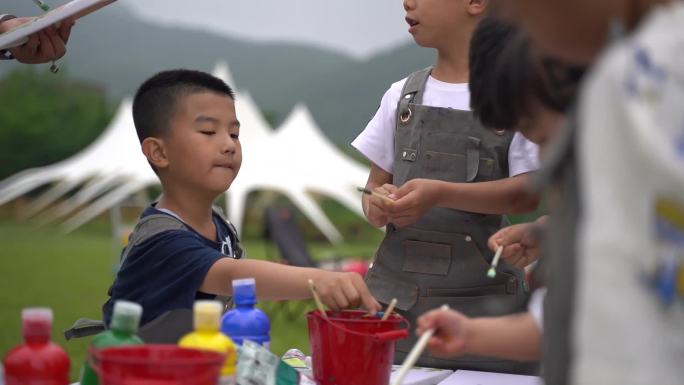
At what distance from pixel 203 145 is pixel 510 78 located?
2.71 feet

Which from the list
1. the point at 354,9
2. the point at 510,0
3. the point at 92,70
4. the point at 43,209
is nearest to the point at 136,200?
the point at 43,209

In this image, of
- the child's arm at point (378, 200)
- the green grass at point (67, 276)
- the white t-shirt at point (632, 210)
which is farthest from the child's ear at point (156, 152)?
the green grass at point (67, 276)

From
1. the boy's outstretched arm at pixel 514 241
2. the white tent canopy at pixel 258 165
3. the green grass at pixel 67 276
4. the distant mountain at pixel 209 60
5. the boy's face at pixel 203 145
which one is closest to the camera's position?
the boy's outstretched arm at pixel 514 241

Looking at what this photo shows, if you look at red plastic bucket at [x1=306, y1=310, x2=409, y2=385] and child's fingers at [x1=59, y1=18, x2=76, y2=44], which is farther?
child's fingers at [x1=59, y1=18, x2=76, y2=44]

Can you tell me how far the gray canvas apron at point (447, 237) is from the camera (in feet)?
6.22

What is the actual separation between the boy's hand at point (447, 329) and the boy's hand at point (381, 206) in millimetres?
558

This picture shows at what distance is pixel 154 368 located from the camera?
1.03m

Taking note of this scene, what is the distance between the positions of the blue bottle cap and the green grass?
352 centimetres

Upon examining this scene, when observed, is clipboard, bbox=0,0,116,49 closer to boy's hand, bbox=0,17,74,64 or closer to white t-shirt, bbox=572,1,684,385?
boy's hand, bbox=0,17,74,64

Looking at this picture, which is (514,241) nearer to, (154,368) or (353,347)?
(353,347)

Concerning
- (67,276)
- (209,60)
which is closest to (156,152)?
(67,276)

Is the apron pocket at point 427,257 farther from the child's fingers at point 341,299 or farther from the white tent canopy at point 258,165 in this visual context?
the white tent canopy at point 258,165

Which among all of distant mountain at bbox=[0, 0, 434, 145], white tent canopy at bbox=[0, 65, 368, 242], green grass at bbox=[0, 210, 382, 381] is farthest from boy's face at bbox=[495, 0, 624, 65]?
distant mountain at bbox=[0, 0, 434, 145]

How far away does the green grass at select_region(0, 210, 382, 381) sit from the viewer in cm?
659
